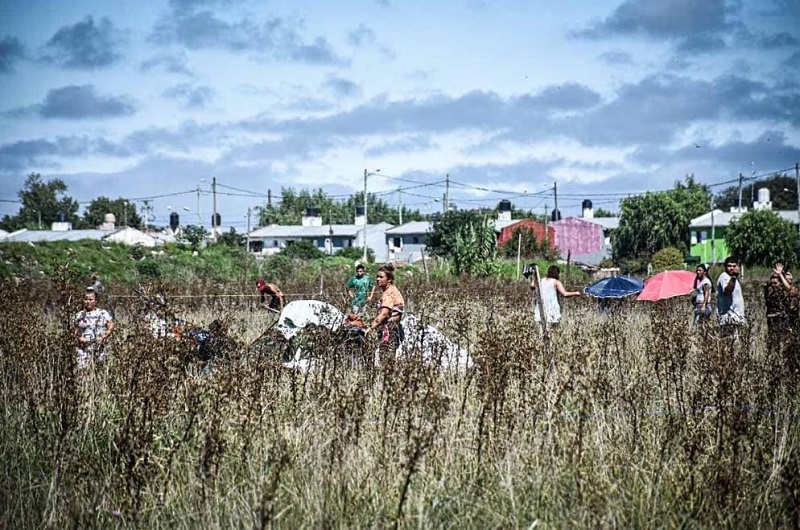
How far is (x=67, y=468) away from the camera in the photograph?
4574 mm

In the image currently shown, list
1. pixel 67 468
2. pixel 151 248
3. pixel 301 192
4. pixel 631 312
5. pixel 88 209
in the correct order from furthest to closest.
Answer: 1. pixel 301 192
2. pixel 88 209
3. pixel 151 248
4. pixel 631 312
5. pixel 67 468

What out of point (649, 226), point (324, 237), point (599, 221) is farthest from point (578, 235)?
point (324, 237)

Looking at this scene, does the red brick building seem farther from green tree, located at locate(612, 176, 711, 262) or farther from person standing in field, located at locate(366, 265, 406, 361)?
person standing in field, located at locate(366, 265, 406, 361)

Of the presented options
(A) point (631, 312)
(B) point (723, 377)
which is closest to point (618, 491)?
(B) point (723, 377)

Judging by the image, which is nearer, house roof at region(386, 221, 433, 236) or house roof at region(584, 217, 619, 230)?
house roof at region(386, 221, 433, 236)

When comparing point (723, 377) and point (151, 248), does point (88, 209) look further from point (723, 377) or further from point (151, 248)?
point (723, 377)

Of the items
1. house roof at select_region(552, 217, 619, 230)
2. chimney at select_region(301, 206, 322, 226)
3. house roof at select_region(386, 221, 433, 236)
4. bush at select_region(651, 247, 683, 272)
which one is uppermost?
chimney at select_region(301, 206, 322, 226)

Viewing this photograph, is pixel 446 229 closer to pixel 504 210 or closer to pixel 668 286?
pixel 668 286

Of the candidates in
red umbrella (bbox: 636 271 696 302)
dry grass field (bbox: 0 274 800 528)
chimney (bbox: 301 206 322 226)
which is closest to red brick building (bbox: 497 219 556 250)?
chimney (bbox: 301 206 322 226)

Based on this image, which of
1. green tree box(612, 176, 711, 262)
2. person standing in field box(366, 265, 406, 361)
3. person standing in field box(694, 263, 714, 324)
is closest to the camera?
person standing in field box(366, 265, 406, 361)

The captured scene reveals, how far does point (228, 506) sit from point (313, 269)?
27318 mm

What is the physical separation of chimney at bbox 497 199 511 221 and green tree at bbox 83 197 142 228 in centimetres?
4061

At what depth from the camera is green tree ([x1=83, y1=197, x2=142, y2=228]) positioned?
93188 millimetres

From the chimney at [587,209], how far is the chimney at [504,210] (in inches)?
347
